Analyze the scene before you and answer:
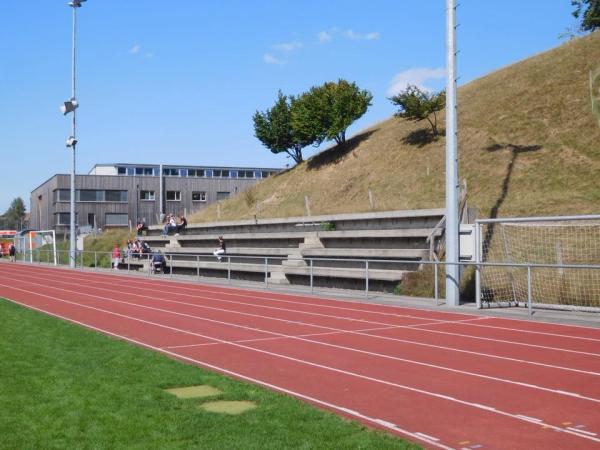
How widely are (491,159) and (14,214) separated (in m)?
151

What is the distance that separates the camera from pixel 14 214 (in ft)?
537

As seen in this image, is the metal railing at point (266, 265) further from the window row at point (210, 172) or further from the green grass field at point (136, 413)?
the window row at point (210, 172)

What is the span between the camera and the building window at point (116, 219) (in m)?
75.9

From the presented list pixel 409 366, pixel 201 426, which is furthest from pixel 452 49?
pixel 201 426

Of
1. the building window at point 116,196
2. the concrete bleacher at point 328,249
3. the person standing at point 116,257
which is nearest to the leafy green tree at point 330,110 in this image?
the concrete bleacher at point 328,249

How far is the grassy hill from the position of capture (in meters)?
27.9

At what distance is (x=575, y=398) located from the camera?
7.59 metres

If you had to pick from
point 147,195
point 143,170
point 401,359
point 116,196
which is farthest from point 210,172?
point 401,359

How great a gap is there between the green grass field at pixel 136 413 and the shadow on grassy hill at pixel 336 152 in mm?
39133

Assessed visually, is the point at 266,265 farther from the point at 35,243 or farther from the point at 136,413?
the point at 35,243

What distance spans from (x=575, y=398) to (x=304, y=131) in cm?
4318

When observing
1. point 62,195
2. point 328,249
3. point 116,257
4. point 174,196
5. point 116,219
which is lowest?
point 116,257

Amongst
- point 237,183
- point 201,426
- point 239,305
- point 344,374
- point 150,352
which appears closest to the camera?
point 201,426

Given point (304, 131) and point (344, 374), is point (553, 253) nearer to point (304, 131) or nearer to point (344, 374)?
point (344, 374)
